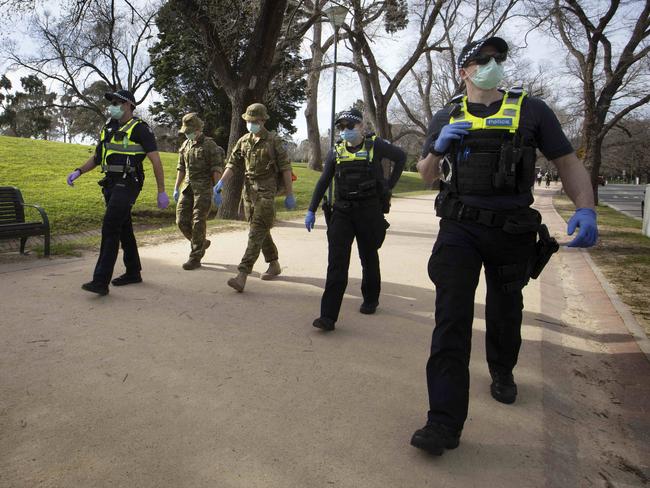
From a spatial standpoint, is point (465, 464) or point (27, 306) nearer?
point (465, 464)

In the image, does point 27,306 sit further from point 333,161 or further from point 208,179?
point 333,161

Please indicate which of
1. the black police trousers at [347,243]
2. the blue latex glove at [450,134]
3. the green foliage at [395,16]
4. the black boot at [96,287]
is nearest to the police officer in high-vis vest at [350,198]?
the black police trousers at [347,243]

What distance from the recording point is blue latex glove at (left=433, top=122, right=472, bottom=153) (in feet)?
8.52

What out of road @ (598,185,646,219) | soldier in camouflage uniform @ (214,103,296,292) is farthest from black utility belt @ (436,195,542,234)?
road @ (598,185,646,219)

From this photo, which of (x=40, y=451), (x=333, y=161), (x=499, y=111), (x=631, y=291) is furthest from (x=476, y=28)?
(x=40, y=451)

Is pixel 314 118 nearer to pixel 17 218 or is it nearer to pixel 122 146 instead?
pixel 17 218

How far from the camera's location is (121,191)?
499cm

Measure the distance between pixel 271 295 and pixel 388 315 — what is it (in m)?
1.29

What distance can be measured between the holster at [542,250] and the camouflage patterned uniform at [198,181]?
171 inches

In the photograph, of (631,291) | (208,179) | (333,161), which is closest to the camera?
(333,161)

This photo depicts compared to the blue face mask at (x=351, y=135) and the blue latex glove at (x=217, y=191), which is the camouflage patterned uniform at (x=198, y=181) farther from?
the blue face mask at (x=351, y=135)

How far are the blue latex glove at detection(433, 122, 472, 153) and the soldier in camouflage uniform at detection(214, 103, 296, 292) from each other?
9.66 feet

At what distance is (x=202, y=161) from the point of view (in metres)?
6.24

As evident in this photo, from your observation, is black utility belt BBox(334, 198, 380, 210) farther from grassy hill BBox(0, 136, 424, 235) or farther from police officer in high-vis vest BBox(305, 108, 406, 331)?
grassy hill BBox(0, 136, 424, 235)
